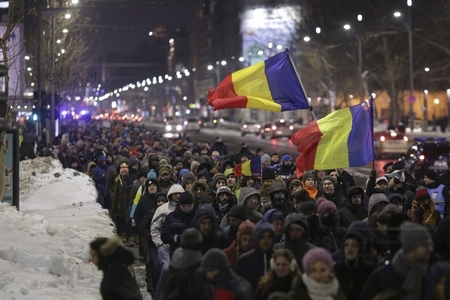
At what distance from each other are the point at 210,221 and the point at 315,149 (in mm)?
4865

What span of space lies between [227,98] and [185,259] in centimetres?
871

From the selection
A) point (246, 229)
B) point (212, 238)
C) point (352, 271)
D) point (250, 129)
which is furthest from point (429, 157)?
point (250, 129)

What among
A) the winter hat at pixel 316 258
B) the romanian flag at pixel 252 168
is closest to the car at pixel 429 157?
the romanian flag at pixel 252 168

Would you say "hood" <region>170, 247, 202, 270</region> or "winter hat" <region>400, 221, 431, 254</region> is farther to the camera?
"hood" <region>170, 247, 202, 270</region>

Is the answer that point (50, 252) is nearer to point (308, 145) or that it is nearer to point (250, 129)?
point (308, 145)

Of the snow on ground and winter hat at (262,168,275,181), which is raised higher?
winter hat at (262,168,275,181)

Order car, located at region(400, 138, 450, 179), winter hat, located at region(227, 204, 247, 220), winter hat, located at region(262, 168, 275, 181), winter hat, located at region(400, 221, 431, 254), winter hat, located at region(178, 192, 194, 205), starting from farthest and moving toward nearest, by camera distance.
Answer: car, located at region(400, 138, 450, 179)
winter hat, located at region(262, 168, 275, 181)
winter hat, located at region(178, 192, 194, 205)
winter hat, located at region(227, 204, 247, 220)
winter hat, located at region(400, 221, 431, 254)

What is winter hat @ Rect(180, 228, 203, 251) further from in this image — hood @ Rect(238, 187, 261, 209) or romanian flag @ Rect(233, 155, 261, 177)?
romanian flag @ Rect(233, 155, 261, 177)

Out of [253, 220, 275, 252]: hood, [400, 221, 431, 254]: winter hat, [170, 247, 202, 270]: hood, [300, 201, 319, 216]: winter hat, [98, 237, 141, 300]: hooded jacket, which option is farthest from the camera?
[300, 201, 319, 216]: winter hat

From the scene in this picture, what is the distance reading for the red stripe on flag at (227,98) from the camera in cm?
1623

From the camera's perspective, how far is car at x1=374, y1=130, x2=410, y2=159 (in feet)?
151

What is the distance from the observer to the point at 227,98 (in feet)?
53.9

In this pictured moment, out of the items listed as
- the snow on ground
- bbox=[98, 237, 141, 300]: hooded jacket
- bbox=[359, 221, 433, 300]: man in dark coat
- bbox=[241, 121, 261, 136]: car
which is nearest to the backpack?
bbox=[98, 237, 141, 300]: hooded jacket

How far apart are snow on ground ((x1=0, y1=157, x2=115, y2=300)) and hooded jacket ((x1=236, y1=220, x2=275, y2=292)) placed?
3.82m
